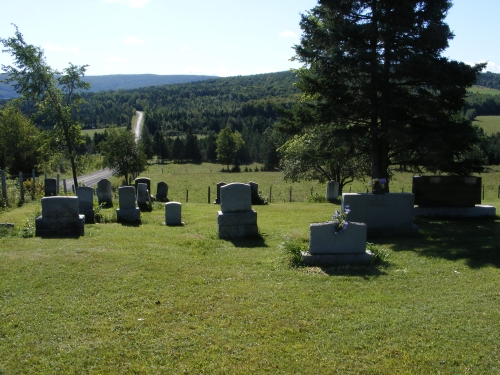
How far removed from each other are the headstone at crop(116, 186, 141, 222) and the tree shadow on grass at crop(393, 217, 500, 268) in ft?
29.5

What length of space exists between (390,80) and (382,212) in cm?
644

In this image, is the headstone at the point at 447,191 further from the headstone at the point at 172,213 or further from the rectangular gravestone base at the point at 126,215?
the rectangular gravestone base at the point at 126,215

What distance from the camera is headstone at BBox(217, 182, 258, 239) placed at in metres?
12.9

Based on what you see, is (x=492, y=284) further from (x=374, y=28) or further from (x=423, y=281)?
(x=374, y=28)

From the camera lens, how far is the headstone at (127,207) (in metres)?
16.0

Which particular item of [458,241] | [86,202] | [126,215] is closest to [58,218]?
[86,202]

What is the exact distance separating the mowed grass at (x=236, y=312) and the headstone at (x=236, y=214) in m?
1.89

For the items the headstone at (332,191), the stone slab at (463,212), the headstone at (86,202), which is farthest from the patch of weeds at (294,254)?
the headstone at (332,191)

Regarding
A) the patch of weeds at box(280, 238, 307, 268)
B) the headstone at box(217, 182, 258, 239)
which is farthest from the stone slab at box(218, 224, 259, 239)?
the patch of weeds at box(280, 238, 307, 268)

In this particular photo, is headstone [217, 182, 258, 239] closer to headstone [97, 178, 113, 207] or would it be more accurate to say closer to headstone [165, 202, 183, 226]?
headstone [165, 202, 183, 226]

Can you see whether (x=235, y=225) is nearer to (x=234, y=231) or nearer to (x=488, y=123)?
(x=234, y=231)

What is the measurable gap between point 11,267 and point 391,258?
7.94 metres

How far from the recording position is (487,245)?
11.7m

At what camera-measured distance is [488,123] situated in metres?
97.1
